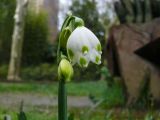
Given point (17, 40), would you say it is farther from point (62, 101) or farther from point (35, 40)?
point (62, 101)

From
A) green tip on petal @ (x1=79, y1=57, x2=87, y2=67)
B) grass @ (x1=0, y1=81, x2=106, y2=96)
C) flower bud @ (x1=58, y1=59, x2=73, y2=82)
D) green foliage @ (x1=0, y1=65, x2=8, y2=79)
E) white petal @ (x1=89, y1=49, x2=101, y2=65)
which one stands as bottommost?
flower bud @ (x1=58, y1=59, x2=73, y2=82)

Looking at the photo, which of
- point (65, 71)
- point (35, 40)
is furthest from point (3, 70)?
point (65, 71)

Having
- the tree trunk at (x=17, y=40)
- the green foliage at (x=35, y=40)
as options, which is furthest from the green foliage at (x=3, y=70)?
the tree trunk at (x=17, y=40)

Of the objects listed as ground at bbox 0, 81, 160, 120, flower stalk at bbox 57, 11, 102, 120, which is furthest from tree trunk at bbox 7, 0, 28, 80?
flower stalk at bbox 57, 11, 102, 120

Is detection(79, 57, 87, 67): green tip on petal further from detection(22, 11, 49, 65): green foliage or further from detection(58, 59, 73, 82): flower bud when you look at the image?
detection(22, 11, 49, 65): green foliage

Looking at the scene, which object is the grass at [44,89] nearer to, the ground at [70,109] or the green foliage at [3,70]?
the ground at [70,109]

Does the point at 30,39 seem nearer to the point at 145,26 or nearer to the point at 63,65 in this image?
the point at 145,26

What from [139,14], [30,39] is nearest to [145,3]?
[139,14]
